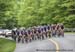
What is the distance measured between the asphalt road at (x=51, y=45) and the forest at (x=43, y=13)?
0.38m

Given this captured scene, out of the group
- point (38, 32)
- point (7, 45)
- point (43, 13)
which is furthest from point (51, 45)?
point (7, 45)

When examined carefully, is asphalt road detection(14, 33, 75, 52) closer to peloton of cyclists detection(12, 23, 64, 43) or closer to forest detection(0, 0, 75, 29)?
peloton of cyclists detection(12, 23, 64, 43)

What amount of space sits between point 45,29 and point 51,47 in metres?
0.49

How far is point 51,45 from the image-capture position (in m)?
6.75

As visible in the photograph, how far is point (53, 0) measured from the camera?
683cm

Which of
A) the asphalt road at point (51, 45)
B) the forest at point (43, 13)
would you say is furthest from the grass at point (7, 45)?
the forest at point (43, 13)

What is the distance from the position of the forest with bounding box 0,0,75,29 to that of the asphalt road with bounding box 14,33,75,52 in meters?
0.38

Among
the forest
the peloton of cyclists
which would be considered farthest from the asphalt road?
the forest

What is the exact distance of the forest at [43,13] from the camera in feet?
22.1

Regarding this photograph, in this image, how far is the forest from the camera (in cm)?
672

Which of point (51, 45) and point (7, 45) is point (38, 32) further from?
point (7, 45)

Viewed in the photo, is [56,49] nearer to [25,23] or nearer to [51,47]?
[51,47]

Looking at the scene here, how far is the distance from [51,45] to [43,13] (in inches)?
32.5

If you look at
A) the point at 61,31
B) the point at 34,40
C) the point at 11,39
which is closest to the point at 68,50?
the point at 61,31
